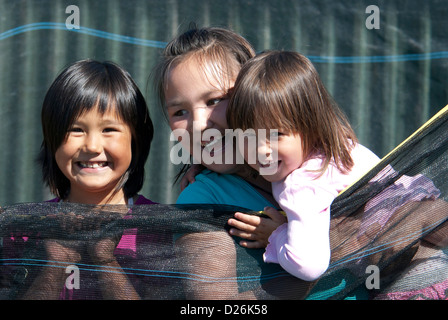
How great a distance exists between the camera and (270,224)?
1.74 m

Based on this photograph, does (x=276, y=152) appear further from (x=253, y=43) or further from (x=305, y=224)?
(x=253, y=43)

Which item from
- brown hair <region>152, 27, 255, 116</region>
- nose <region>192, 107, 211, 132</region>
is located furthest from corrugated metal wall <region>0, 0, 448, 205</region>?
nose <region>192, 107, 211, 132</region>

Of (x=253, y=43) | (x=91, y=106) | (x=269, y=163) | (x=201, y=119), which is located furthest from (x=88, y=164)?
(x=253, y=43)

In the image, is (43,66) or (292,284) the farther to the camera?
(43,66)

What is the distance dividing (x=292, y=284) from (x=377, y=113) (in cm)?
240

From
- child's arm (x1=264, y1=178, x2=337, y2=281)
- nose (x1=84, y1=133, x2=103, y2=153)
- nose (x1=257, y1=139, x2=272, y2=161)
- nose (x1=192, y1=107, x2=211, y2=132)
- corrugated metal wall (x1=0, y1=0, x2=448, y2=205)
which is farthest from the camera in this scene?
corrugated metal wall (x1=0, y1=0, x2=448, y2=205)

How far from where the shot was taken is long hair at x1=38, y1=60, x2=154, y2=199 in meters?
2.12

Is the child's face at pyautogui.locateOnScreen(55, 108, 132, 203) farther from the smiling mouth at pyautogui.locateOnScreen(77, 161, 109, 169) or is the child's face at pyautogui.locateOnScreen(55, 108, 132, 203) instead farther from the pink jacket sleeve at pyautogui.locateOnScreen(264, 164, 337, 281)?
the pink jacket sleeve at pyautogui.locateOnScreen(264, 164, 337, 281)

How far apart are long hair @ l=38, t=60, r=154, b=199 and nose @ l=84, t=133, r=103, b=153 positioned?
0.09 meters

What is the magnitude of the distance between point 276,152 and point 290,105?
152mm

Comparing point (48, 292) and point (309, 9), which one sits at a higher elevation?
point (309, 9)

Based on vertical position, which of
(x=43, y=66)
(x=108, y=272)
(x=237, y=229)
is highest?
(x=43, y=66)
